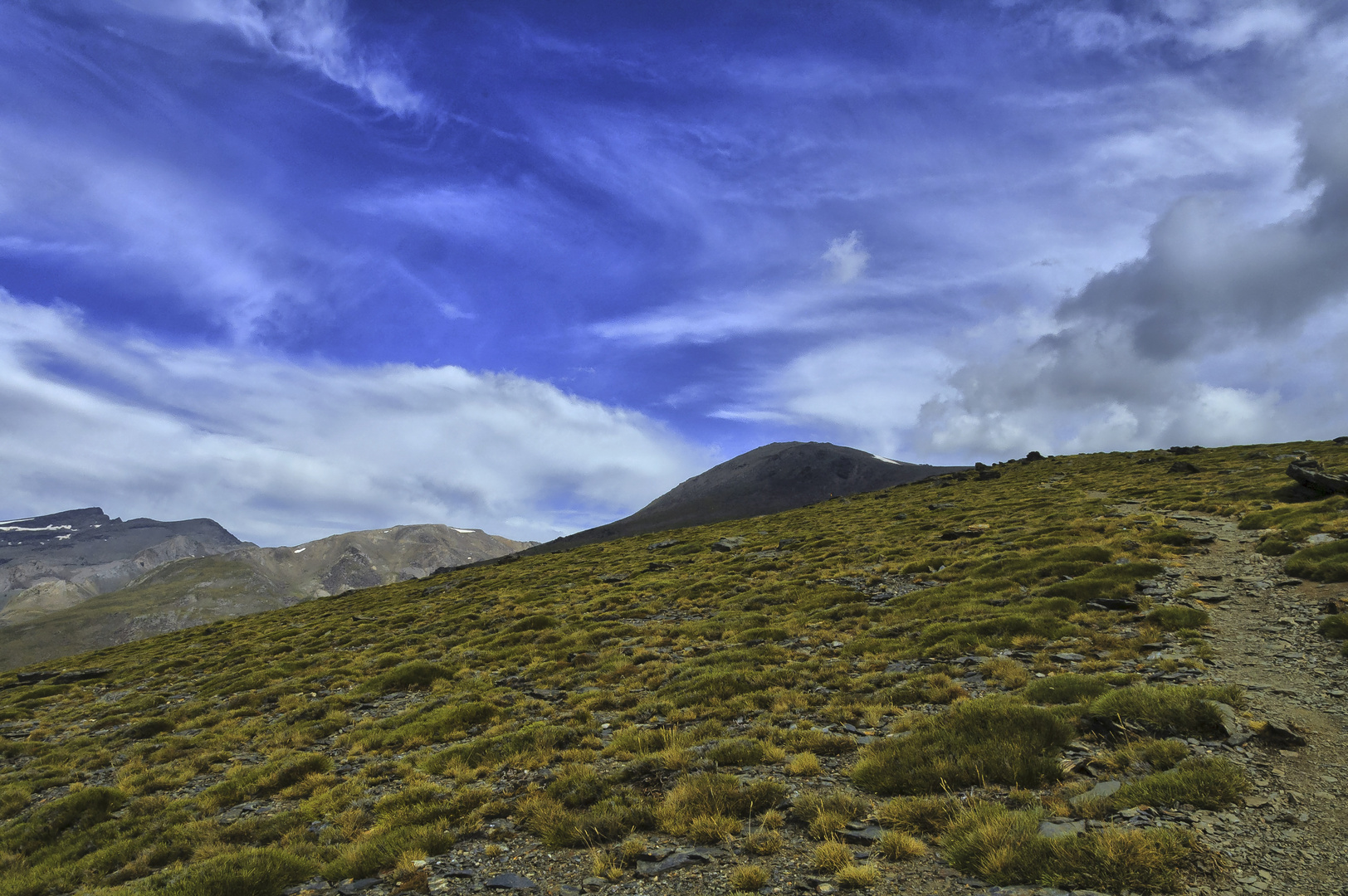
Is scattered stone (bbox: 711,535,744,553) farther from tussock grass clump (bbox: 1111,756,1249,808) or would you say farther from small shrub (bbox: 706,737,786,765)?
tussock grass clump (bbox: 1111,756,1249,808)

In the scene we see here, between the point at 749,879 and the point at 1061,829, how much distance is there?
181 inches

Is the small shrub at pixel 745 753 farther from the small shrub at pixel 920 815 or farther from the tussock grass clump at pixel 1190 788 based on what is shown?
the tussock grass clump at pixel 1190 788

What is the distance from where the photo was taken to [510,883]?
980 cm

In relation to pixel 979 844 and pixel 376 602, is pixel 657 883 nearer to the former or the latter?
pixel 979 844

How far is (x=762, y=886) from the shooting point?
344 inches

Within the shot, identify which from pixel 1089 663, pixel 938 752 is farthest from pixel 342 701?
pixel 1089 663

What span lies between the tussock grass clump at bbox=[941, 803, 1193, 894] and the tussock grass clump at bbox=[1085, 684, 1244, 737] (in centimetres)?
444

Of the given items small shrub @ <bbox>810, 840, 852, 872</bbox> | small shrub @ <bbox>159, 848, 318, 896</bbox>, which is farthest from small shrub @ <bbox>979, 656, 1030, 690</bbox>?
small shrub @ <bbox>159, 848, 318, 896</bbox>

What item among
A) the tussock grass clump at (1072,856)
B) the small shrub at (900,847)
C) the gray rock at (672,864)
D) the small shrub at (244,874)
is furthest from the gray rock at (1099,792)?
the small shrub at (244,874)

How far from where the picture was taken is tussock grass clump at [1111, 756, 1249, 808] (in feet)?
29.9

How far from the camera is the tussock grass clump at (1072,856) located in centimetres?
759

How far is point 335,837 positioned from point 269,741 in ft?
39.7

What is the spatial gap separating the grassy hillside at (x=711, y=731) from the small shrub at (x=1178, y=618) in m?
0.15

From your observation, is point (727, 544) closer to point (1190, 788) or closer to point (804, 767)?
point (804, 767)
